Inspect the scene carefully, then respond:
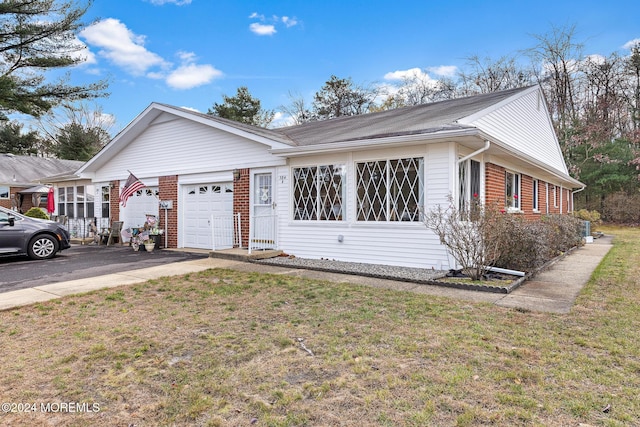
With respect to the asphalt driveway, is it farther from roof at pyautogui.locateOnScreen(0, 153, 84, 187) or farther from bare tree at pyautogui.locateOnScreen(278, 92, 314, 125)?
bare tree at pyautogui.locateOnScreen(278, 92, 314, 125)

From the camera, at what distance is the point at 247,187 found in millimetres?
10359

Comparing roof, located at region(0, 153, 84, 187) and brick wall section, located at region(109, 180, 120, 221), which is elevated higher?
roof, located at region(0, 153, 84, 187)

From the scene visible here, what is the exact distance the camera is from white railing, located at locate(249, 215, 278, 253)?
9969 millimetres

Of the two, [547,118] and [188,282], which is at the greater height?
[547,118]

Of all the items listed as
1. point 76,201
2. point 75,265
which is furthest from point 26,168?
point 75,265

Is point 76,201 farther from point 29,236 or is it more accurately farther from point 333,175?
point 333,175

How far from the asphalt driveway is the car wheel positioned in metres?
0.21

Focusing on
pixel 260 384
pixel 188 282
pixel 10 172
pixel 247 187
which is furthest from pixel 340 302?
pixel 10 172

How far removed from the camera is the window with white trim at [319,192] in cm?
883

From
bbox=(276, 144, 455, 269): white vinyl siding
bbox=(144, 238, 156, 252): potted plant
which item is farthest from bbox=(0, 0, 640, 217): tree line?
bbox=(276, 144, 455, 269): white vinyl siding

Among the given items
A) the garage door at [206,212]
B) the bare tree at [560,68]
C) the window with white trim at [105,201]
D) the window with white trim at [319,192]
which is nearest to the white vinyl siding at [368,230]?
the window with white trim at [319,192]

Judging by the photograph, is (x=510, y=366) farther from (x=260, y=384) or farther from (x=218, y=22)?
(x=218, y=22)

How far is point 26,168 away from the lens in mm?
26359

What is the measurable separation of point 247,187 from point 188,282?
417 centimetres
